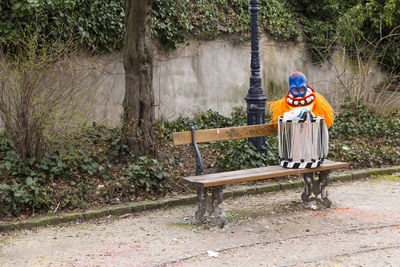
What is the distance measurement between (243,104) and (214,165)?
492 centimetres

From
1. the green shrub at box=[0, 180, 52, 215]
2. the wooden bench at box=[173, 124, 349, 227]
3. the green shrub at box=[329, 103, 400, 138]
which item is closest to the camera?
the wooden bench at box=[173, 124, 349, 227]

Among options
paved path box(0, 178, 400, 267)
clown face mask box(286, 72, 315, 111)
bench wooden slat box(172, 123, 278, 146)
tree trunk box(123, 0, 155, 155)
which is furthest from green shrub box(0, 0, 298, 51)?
clown face mask box(286, 72, 315, 111)

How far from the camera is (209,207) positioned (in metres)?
6.00

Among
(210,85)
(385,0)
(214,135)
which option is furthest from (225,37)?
(214,135)

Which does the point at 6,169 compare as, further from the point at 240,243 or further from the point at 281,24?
the point at 281,24

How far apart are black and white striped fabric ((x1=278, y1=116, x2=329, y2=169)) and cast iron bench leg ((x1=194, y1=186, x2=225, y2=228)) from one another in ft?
3.38

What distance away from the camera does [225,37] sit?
12.5 metres

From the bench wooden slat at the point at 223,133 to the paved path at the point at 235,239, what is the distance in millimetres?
870

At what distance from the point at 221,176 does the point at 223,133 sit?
0.71 metres

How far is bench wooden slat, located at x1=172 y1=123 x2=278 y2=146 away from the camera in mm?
6148

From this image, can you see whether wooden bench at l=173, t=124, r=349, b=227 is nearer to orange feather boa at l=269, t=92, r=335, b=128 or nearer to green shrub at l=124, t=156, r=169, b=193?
orange feather boa at l=269, t=92, r=335, b=128

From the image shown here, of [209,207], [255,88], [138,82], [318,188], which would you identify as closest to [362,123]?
[255,88]

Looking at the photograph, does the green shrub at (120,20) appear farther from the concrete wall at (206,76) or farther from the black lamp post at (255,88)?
the black lamp post at (255,88)

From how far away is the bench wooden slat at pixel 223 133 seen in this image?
6148mm
